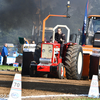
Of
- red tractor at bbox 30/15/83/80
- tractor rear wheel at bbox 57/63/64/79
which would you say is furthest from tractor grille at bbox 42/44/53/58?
tractor rear wheel at bbox 57/63/64/79

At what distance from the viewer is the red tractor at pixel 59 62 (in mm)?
8844

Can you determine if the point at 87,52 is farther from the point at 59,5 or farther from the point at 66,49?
the point at 59,5

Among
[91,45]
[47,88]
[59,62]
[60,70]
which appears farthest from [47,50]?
[91,45]

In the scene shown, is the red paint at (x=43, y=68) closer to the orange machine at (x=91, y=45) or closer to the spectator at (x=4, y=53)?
the orange machine at (x=91, y=45)

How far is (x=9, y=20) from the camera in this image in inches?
1353

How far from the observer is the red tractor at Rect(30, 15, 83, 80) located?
8.84m

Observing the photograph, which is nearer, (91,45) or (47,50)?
(47,50)

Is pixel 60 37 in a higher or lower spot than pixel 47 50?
higher

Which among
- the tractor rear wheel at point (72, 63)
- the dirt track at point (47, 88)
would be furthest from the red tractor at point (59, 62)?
the dirt track at point (47, 88)

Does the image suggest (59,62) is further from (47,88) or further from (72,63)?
(47,88)

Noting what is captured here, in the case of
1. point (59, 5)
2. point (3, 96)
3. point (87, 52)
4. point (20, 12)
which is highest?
point (59, 5)

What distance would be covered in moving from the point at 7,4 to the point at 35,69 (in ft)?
81.9

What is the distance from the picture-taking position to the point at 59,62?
9.42 meters

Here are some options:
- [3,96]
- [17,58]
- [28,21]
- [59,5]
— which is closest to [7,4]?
[28,21]
